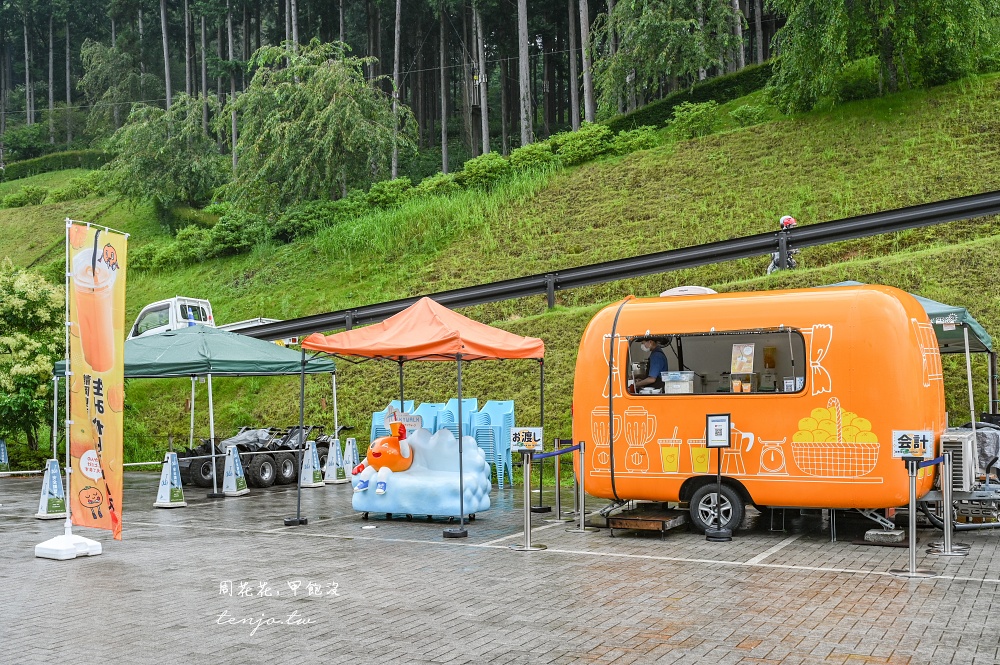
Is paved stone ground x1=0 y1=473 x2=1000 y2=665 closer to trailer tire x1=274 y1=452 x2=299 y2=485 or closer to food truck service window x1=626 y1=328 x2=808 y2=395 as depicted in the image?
food truck service window x1=626 y1=328 x2=808 y2=395

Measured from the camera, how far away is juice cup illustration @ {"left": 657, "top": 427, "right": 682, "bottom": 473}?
10789mm

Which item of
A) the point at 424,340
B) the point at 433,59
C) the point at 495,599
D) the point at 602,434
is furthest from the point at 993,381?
the point at 433,59

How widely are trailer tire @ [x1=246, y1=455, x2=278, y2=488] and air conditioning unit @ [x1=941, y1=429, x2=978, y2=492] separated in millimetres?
11492

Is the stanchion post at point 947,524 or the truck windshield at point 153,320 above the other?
the truck windshield at point 153,320

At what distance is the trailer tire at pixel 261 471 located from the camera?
660 inches

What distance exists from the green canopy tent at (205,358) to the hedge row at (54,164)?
2216 inches

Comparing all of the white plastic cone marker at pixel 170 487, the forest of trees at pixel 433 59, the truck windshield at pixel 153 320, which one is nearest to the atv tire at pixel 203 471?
the white plastic cone marker at pixel 170 487

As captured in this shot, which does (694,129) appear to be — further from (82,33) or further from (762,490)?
(82,33)

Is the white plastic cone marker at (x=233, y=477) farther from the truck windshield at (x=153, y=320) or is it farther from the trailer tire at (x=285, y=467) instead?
the truck windshield at (x=153, y=320)

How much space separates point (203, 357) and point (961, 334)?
37.4 ft

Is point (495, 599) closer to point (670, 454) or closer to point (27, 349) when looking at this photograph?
point (670, 454)

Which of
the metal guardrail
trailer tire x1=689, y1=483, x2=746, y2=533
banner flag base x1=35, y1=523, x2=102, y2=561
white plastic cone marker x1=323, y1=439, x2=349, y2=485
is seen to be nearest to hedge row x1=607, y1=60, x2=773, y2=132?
the metal guardrail

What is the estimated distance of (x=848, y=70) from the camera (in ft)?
87.9

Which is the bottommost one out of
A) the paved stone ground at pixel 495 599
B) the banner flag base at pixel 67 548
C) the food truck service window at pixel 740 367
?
the paved stone ground at pixel 495 599
